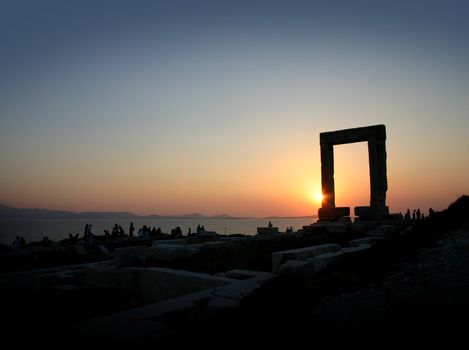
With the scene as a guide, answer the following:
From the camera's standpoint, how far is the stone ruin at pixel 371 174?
25.3 metres

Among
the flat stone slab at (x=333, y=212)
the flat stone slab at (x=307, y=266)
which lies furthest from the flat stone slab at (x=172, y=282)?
the flat stone slab at (x=333, y=212)

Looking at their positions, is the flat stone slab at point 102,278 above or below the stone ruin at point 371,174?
below

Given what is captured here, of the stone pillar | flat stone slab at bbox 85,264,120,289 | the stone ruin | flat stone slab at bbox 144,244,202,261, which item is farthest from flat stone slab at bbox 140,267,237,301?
the stone pillar

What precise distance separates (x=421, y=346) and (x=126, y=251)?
955 centimetres

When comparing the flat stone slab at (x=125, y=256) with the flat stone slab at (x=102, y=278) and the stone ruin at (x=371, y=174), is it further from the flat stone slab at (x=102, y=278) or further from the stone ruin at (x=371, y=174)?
the stone ruin at (x=371, y=174)

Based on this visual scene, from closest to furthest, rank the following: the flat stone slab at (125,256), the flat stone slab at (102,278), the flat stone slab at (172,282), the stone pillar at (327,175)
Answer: the flat stone slab at (172,282) → the flat stone slab at (102,278) → the flat stone slab at (125,256) → the stone pillar at (327,175)

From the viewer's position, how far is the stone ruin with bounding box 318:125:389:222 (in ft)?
83.0

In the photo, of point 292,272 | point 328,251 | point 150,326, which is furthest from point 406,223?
point 150,326

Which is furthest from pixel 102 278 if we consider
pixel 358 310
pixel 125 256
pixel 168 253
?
pixel 358 310

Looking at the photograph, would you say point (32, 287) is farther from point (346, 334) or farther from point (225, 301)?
point (346, 334)

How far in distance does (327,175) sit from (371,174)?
10.3 ft

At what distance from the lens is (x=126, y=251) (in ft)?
37.9

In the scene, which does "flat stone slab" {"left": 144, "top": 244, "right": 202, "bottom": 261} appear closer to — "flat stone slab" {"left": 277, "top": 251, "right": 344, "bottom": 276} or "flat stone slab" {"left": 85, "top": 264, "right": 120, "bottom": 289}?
"flat stone slab" {"left": 85, "top": 264, "right": 120, "bottom": 289}

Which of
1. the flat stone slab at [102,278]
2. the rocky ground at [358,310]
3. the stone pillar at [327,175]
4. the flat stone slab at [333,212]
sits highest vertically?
the stone pillar at [327,175]
